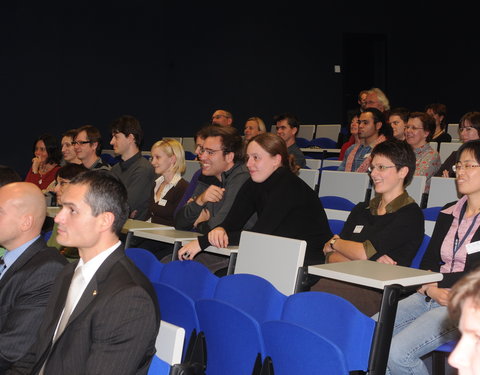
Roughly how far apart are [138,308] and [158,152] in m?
3.14

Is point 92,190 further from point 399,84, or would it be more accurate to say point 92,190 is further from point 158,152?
point 399,84

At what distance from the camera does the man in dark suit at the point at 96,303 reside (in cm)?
179

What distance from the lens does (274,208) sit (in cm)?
345

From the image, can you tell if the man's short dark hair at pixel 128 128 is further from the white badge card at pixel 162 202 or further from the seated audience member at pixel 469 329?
the seated audience member at pixel 469 329

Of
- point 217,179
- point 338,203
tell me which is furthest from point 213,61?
point 217,179

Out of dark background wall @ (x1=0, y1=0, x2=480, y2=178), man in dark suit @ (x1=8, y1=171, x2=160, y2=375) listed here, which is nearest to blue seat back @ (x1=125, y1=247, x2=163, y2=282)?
man in dark suit @ (x1=8, y1=171, x2=160, y2=375)

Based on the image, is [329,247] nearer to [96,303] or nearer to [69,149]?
[96,303]

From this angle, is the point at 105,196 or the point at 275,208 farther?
the point at 275,208

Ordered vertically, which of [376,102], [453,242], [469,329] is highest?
[376,102]

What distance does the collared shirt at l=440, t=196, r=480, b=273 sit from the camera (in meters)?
2.92

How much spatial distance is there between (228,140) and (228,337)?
78.2 inches

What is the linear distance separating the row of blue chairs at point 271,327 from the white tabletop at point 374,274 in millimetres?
156

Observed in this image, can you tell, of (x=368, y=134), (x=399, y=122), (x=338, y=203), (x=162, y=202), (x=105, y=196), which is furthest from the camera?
(x=399, y=122)

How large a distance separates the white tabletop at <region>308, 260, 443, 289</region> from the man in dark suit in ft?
3.18
